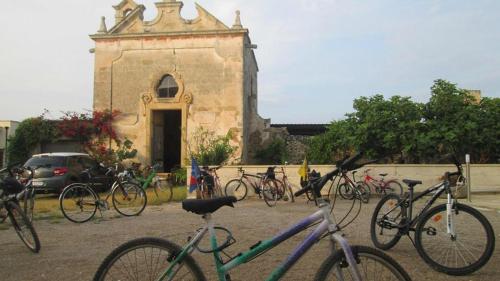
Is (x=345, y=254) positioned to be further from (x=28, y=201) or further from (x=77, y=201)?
(x=77, y=201)

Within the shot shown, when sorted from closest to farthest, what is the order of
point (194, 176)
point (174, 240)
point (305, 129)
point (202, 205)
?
point (202, 205) → point (174, 240) → point (194, 176) → point (305, 129)

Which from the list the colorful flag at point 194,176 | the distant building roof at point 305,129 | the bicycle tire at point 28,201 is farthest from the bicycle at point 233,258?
the distant building roof at point 305,129

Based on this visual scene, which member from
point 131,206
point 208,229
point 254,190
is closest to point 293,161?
point 254,190

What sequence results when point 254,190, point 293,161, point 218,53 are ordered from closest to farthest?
point 254,190
point 218,53
point 293,161

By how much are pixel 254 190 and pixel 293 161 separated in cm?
776

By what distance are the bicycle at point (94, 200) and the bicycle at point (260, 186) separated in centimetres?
336

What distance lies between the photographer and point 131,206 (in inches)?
413

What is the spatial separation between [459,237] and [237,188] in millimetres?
9568

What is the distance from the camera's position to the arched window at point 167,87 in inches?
803

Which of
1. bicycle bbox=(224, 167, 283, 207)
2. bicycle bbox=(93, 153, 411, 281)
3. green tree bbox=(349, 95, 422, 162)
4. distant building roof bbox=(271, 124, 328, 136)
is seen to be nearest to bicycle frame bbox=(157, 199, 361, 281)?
bicycle bbox=(93, 153, 411, 281)

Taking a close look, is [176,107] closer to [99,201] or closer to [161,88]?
[161,88]

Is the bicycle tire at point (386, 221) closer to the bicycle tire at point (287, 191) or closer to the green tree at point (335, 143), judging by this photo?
the bicycle tire at point (287, 191)

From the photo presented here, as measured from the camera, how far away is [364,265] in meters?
2.98

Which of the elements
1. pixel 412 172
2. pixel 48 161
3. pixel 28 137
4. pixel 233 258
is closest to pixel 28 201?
pixel 233 258
